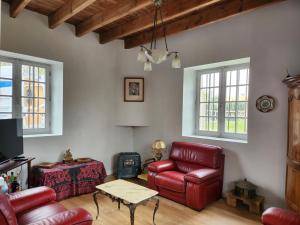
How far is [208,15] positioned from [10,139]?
11.3ft

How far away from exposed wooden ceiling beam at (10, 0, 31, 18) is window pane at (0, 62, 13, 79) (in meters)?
0.77

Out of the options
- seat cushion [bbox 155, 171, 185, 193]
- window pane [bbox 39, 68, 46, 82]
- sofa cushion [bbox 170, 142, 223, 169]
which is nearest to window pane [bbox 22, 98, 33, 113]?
window pane [bbox 39, 68, 46, 82]

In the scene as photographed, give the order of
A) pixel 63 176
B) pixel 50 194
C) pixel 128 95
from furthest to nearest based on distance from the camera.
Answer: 1. pixel 128 95
2. pixel 63 176
3. pixel 50 194

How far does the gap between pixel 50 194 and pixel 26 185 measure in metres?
1.59

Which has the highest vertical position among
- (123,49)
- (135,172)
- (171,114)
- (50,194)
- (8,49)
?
(123,49)

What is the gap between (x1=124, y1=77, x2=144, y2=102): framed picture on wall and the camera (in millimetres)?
4523

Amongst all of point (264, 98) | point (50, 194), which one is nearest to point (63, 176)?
point (50, 194)

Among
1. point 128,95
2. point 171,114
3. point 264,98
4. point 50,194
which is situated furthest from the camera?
point 128,95

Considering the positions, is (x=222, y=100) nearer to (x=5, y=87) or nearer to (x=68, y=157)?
(x=68, y=157)

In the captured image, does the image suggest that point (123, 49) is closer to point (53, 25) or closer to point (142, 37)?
point (142, 37)

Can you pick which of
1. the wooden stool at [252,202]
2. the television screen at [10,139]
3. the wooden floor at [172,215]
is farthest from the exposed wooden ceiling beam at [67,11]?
the wooden stool at [252,202]

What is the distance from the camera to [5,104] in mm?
3367

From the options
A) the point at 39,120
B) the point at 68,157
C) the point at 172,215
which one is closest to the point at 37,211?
the point at 172,215

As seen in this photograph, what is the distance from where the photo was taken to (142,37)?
4.27 m
